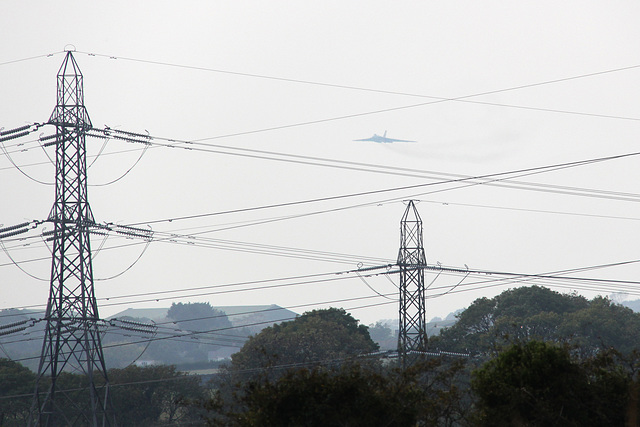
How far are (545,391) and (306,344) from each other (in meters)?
69.1

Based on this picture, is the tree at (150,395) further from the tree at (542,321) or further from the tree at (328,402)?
the tree at (328,402)

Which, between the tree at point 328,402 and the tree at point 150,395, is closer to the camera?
the tree at point 328,402

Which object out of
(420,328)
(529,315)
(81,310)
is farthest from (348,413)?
(529,315)

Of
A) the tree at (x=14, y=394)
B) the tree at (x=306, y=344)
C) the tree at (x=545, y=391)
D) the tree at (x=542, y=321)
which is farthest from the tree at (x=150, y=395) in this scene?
the tree at (x=545, y=391)

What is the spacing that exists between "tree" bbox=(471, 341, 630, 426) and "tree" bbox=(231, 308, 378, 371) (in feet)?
204

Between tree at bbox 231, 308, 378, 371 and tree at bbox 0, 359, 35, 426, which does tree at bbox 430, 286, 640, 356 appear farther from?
tree at bbox 0, 359, 35, 426

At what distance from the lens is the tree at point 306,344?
8988 cm

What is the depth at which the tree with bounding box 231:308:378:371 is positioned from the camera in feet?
295

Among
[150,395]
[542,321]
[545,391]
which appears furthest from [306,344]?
[545,391]

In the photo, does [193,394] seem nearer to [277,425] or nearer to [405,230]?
[405,230]

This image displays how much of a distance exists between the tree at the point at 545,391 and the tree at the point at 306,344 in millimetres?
62110

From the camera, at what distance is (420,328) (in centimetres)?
5266

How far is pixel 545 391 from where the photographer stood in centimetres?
2366

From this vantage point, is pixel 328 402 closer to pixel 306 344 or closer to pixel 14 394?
pixel 14 394
